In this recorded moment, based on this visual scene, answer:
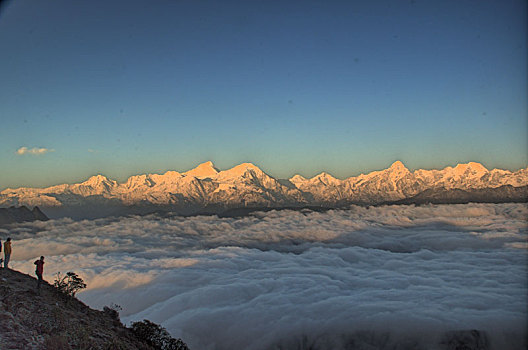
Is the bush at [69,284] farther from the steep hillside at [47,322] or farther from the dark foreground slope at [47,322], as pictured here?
the steep hillside at [47,322]

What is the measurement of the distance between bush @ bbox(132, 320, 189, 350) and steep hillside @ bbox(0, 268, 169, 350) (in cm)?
363

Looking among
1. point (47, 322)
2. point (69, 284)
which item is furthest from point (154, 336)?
point (47, 322)

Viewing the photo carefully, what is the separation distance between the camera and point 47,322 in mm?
26438

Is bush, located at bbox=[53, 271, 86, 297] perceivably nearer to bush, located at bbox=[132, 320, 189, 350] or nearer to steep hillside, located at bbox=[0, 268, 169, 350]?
steep hillside, located at bbox=[0, 268, 169, 350]

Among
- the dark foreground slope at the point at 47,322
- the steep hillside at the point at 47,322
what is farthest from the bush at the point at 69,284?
the steep hillside at the point at 47,322

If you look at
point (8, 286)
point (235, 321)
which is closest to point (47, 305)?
point (8, 286)

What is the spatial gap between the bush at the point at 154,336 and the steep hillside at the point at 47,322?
3.63 metres

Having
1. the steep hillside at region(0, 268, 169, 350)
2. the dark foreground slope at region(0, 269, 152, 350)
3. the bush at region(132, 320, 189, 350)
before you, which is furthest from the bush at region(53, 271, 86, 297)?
the bush at region(132, 320, 189, 350)

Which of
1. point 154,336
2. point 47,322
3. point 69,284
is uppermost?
point 47,322

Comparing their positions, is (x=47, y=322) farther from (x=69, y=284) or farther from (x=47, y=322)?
(x=69, y=284)

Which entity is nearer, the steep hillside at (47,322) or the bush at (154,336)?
the steep hillside at (47,322)

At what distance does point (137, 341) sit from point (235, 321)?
176 m

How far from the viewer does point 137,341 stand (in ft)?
117

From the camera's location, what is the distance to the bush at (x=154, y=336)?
1581 inches
